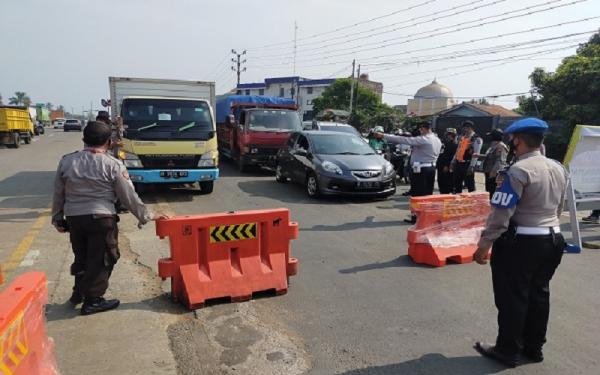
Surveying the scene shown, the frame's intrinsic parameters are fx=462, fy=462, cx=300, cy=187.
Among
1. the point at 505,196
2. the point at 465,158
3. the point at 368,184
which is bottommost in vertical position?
the point at 368,184

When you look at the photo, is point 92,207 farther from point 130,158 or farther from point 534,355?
point 130,158

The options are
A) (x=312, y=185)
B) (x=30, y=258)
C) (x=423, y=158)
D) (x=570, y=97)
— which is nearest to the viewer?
(x=30, y=258)

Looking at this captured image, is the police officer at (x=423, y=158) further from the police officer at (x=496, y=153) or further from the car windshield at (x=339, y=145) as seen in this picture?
the car windshield at (x=339, y=145)

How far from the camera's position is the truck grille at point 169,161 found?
9.22 meters

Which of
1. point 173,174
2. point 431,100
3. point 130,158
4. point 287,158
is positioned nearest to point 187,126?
point 173,174

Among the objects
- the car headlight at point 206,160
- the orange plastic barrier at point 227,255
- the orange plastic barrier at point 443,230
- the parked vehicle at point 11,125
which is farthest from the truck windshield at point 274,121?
the parked vehicle at point 11,125

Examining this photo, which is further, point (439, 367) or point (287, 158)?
point (287, 158)

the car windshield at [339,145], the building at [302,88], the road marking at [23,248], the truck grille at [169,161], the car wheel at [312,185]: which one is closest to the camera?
the road marking at [23,248]

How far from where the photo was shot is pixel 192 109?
1007 centimetres

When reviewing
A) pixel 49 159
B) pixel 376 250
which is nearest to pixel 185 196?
pixel 376 250

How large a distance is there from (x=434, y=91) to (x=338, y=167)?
7432cm

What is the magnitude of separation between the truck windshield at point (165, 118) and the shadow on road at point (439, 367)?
729cm

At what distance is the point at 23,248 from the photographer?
607cm

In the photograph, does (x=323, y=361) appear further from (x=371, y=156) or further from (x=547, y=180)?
(x=371, y=156)
